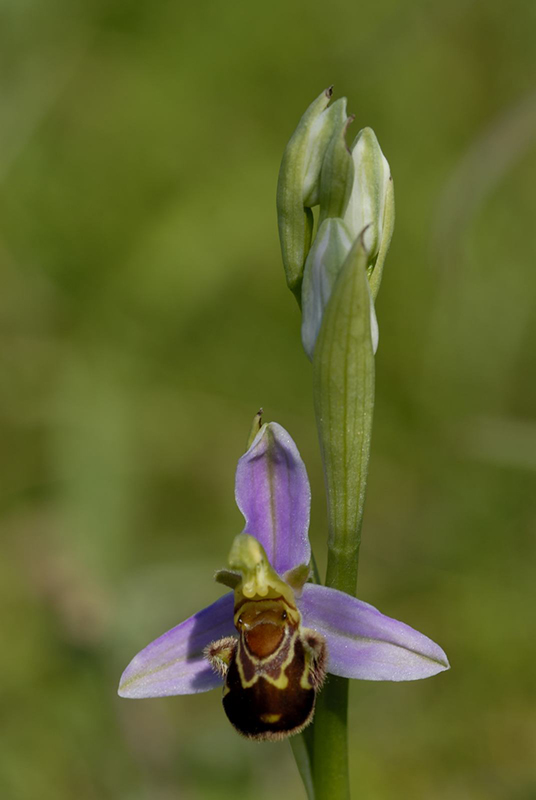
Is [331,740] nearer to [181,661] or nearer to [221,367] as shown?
[181,661]

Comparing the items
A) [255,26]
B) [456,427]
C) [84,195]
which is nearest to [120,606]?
[456,427]

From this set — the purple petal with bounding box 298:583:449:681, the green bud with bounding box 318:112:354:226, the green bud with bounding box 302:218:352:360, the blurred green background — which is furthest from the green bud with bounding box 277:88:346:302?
the blurred green background

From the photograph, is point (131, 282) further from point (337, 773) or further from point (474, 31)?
point (337, 773)

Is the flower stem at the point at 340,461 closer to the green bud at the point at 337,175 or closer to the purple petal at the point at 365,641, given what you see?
the purple petal at the point at 365,641

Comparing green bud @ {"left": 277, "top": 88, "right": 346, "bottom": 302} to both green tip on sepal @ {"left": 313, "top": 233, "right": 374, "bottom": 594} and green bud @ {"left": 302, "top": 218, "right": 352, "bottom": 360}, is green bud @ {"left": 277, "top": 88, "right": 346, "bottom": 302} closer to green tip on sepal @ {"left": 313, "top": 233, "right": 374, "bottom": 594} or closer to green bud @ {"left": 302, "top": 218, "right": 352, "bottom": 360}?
green bud @ {"left": 302, "top": 218, "right": 352, "bottom": 360}

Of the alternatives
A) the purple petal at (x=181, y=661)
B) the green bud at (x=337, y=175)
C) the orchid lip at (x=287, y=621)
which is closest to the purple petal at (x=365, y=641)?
the orchid lip at (x=287, y=621)

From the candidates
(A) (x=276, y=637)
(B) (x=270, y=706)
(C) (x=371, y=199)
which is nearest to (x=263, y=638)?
(A) (x=276, y=637)
